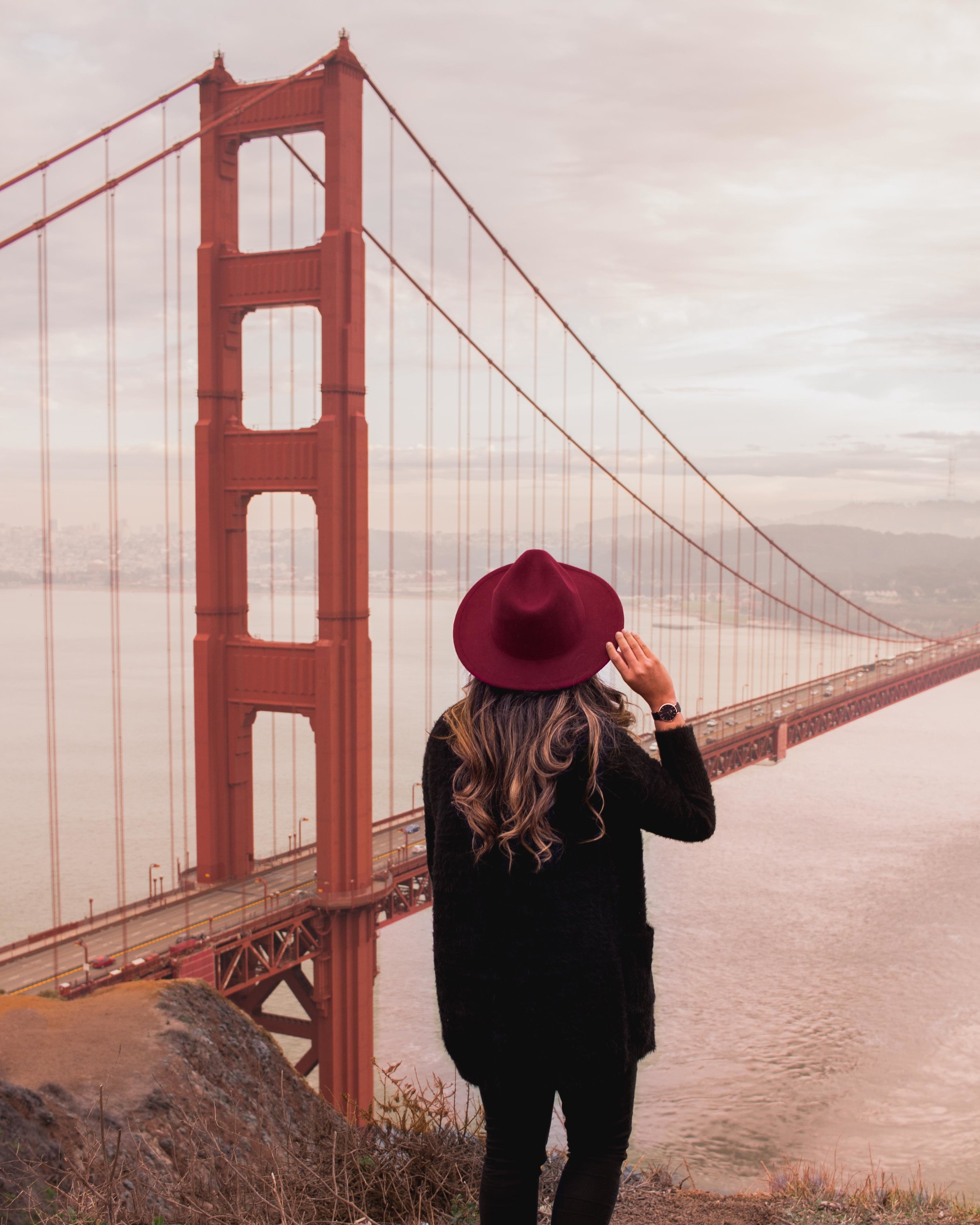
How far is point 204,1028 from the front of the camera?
27.6 feet

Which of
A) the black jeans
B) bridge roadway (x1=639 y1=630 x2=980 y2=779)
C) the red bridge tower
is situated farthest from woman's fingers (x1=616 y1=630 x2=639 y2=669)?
bridge roadway (x1=639 y1=630 x2=980 y2=779)

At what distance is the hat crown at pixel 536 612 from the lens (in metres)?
2.09

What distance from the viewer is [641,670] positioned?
6.88ft

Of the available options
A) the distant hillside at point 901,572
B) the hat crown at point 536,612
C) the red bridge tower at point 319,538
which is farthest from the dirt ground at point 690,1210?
the distant hillside at point 901,572

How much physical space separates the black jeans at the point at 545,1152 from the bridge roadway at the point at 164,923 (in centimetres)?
1020

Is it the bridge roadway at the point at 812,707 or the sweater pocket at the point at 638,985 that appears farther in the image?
the bridge roadway at the point at 812,707

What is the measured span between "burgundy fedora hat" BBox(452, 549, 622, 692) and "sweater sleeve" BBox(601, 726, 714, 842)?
0.17m

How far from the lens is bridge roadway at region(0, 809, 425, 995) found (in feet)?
41.8

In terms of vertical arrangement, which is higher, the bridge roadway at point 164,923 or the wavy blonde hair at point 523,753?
the wavy blonde hair at point 523,753

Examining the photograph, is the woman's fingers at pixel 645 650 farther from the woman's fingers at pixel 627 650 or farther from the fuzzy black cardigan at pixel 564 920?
the fuzzy black cardigan at pixel 564 920

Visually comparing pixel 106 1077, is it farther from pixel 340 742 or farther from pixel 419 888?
pixel 419 888

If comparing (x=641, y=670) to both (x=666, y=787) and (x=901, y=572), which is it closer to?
(x=666, y=787)

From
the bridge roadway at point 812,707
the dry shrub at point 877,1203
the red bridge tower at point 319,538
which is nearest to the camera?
the dry shrub at point 877,1203

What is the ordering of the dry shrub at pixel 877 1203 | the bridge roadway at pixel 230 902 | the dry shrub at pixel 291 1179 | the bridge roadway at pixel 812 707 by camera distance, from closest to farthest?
the dry shrub at pixel 291 1179
the dry shrub at pixel 877 1203
the bridge roadway at pixel 230 902
the bridge roadway at pixel 812 707
